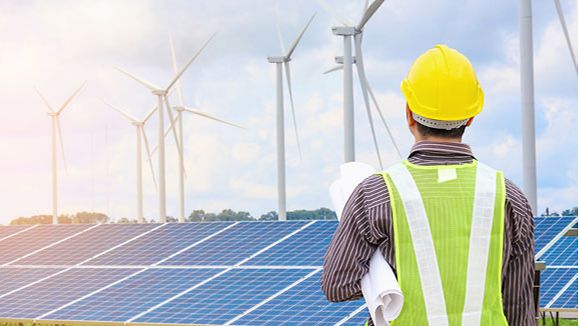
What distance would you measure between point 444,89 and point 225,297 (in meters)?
11.2

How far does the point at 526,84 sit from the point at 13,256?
11.1m

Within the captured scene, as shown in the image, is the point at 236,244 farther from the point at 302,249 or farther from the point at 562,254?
the point at 562,254

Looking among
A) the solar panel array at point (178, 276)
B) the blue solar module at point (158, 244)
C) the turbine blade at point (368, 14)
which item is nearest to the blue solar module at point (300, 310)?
the solar panel array at point (178, 276)

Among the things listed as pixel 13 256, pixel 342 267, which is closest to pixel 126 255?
pixel 13 256

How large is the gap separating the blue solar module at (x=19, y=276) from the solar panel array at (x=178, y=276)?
3 centimetres

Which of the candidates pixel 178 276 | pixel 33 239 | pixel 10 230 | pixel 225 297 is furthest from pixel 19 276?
pixel 225 297

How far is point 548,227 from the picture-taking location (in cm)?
1447

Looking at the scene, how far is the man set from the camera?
11.3 ft

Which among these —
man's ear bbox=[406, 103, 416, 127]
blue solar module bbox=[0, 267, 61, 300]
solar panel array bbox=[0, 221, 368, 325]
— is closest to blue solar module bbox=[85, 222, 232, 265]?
solar panel array bbox=[0, 221, 368, 325]

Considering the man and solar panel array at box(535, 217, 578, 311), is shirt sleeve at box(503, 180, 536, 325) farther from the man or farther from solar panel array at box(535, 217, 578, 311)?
solar panel array at box(535, 217, 578, 311)

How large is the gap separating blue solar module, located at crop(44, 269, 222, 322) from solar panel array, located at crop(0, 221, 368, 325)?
0.02 metres

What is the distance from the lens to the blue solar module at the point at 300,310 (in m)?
13.0

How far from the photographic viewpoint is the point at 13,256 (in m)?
19.2

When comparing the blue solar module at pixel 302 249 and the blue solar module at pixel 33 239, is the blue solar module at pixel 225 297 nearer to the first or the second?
the blue solar module at pixel 302 249
